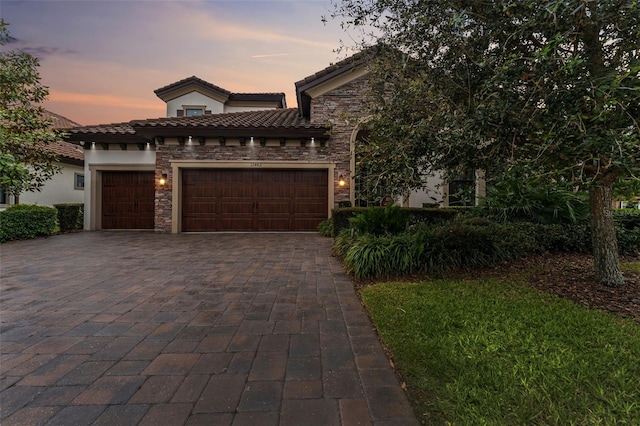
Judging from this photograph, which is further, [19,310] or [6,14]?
[6,14]

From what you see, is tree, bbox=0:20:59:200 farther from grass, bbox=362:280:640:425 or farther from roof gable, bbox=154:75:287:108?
roof gable, bbox=154:75:287:108

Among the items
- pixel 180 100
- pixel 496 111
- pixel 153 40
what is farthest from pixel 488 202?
pixel 180 100

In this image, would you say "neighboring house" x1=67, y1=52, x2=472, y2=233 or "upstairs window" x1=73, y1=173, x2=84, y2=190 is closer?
"neighboring house" x1=67, y1=52, x2=472, y2=233

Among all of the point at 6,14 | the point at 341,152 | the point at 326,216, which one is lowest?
the point at 326,216

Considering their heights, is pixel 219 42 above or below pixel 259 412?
above

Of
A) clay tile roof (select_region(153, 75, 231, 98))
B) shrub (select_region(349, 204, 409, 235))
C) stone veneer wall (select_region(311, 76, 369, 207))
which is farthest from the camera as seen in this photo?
clay tile roof (select_region(153, 75, 231, 98))

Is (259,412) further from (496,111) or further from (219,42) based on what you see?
(219,42)

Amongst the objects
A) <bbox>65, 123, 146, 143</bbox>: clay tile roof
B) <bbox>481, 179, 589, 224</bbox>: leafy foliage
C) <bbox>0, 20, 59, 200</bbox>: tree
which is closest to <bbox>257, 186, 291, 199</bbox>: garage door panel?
<bbox>65, 123, 146, 143</bbox>: clay tile roof

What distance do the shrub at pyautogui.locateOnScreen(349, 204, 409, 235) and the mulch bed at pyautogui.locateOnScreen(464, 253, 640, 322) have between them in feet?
6.08

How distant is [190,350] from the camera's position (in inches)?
105

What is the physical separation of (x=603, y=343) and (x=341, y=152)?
9.60 m

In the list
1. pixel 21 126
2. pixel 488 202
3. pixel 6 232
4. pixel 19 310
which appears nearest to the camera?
pixel 19 310

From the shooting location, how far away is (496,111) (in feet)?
10.1

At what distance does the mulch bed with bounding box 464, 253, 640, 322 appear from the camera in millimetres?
3666
